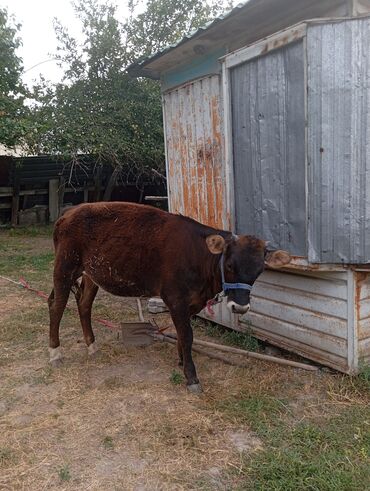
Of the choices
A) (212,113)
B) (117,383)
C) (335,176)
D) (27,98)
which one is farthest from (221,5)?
(117,383)

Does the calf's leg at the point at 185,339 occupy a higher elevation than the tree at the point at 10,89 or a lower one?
lower

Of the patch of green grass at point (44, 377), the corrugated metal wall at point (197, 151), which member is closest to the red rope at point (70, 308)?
the patch of green grass at point (44, 377)

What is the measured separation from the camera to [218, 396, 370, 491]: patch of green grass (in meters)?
2.73

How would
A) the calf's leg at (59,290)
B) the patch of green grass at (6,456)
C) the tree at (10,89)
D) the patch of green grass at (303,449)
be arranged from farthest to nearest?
the tree at (10,89) < the calf's leg at (59,290) < the patch of green grass at (6,456) < the patch of green grass at (303,449)

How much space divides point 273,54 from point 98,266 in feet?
8.44

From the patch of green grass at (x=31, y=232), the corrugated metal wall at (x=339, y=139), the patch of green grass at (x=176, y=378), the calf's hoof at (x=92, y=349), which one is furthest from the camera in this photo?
the patch of green grass at (x=31, y=232)

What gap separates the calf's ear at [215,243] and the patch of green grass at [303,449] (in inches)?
49.7

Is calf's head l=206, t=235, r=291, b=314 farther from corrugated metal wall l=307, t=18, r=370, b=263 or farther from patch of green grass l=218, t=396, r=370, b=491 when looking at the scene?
patch of green grass l=218, t=396, r=370, b=491

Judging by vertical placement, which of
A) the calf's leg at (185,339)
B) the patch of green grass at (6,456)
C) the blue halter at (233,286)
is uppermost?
the blue halter at (233,286)

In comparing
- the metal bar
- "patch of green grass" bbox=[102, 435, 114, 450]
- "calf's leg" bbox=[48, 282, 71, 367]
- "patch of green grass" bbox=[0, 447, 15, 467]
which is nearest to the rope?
the metal bar

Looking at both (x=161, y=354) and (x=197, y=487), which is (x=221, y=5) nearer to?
(x=161, y=354)

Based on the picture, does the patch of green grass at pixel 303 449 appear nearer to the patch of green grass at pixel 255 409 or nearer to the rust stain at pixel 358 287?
the patch of green grass at pixel 255 409

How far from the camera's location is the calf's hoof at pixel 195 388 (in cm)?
407

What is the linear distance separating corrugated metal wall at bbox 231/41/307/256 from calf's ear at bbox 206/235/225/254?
0.82m
